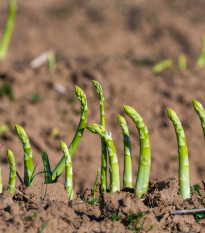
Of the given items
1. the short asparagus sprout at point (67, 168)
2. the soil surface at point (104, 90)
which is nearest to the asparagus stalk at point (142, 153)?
the soil surface at point (104, 90)

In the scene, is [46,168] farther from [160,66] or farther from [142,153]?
[160,66]

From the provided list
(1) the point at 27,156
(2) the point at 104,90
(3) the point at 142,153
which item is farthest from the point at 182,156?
(2) the point at 104,90

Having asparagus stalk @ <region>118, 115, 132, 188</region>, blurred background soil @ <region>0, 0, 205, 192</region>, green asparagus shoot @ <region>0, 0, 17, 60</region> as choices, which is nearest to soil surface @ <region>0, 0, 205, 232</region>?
blurred background soil @ <region>0, 0, 205, 192</region>

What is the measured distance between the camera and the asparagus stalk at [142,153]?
8.17 feet

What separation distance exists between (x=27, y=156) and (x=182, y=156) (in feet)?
3.11

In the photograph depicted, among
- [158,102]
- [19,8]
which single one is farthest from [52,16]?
[158,102]

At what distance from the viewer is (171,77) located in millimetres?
6344

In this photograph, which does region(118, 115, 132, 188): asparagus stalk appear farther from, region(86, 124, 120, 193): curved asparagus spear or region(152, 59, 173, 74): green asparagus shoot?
region(152, 59, 173, 74): green asparagus shoot

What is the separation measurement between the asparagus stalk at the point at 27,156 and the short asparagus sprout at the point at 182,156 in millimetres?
880

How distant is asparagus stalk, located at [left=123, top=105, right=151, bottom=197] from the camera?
2490 mm

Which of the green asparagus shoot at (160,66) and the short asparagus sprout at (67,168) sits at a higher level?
the green asparagus shoot at (160,66)

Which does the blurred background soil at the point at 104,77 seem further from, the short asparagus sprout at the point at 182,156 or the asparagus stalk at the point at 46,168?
the short asparagus sprout at the point at 182,156

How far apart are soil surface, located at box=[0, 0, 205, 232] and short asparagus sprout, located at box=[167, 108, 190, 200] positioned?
0.28 ft

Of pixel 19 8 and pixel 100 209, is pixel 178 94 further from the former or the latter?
pixel 19 8
